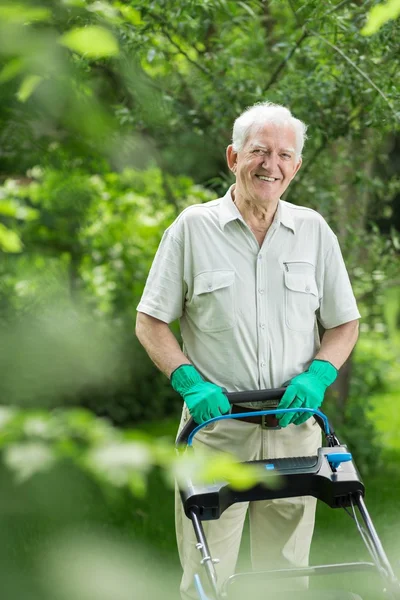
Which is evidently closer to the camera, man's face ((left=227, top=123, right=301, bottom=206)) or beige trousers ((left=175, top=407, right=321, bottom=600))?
man's face ((left=227, top=123, right=301, bottom=206))

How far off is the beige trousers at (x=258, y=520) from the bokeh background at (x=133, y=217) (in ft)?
1.06

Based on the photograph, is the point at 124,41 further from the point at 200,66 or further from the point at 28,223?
the point at 28,223

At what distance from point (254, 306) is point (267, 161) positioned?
458 millimetres

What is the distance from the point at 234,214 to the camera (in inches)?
111

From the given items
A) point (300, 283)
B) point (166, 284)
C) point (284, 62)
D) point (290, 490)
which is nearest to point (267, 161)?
point (300, 283)

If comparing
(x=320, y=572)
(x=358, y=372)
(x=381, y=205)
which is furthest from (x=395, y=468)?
(x=320, y=572)

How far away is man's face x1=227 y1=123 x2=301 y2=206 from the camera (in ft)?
8.89

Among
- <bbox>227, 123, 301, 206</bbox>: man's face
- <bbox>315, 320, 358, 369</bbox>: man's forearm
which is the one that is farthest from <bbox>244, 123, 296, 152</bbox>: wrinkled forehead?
<bbox>315, 320, 358, 369</bbox>: man's forearm

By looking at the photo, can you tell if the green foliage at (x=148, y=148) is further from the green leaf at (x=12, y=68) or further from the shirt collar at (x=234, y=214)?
the shirt collar at (x=234, y=214)

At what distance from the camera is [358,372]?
6676mm

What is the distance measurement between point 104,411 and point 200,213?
13.4ft

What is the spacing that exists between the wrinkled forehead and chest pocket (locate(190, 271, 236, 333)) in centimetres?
42

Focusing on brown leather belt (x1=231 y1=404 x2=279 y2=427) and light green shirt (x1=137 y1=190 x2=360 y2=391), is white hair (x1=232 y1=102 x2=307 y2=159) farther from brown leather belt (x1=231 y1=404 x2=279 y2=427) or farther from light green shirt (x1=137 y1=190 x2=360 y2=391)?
brown leather belt (x1=231 y1=404 x2=279 y2=427)

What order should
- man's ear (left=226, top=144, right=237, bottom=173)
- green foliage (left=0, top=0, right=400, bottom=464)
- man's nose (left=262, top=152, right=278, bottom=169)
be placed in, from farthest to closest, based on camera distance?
man's ear (left=226, top=144, right=237, bottom=173) → man's nose (left=262, top=152, right=278, bottom=169) → green foliage (left=0, top=0, right=400, bottom=464)
